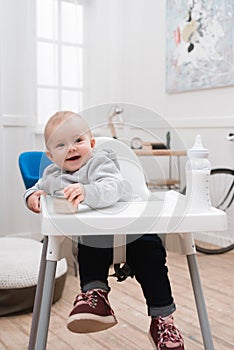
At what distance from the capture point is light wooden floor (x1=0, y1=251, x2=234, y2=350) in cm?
174

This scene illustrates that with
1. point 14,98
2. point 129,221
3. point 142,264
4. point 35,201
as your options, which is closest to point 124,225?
point 129,221

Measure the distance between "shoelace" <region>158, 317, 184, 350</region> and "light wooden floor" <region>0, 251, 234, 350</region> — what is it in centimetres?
52

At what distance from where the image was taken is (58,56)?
345 centimetres

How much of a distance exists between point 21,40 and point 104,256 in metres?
2.18

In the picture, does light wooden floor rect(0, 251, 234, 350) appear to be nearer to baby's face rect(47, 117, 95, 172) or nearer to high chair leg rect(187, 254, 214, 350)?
high chair leg rect(187, 254, 214, 350)

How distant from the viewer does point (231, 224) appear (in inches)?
126

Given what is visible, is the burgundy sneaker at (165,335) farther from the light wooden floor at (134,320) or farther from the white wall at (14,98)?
the white wall at (14,98)

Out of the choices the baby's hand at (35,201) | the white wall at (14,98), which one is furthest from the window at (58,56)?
the baby's hand at (35,201)

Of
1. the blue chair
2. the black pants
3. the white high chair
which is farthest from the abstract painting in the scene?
the black pants

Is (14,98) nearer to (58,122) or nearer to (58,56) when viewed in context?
(58,56)

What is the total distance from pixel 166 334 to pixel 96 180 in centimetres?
41

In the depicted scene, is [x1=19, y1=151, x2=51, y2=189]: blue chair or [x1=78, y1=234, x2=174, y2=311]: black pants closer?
[x1=78, y1=234, x2=174, y2=311]: black pants

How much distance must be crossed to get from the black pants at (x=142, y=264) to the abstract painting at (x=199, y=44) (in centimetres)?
210

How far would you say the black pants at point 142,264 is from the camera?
1235 millimetres
